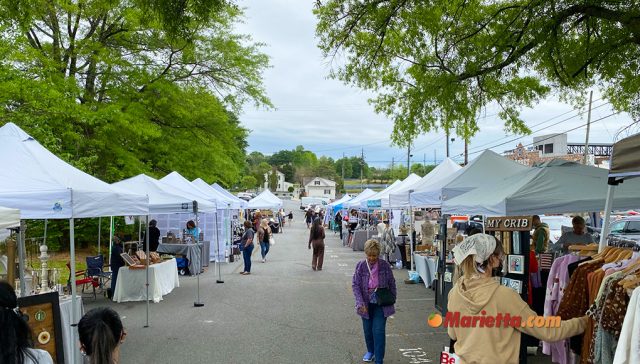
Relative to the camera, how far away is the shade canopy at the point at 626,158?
3.69m

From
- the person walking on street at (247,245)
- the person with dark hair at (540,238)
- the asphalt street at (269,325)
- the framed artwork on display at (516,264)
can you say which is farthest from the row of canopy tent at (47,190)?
the person walking on street at (247,245)

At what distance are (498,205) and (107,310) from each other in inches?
184

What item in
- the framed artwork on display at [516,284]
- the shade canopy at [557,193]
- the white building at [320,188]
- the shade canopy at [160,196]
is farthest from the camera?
the white building at [320,188]

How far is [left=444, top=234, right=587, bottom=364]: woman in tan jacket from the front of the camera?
323 cm

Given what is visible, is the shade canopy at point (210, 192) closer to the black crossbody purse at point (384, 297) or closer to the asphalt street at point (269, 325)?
the asphalt street at point (269, 325)

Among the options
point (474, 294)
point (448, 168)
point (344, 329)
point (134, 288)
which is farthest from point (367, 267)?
point (448, 168)

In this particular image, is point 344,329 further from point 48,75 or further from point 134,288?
point 48,75

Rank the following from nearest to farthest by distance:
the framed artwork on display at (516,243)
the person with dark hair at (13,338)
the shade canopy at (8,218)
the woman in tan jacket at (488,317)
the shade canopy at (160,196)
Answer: the person with dark hair at (13,338) → the woman in tan jacket at (488,317) → the shade canopy at (8,218) → the framed artwork on display at (516,243) → the shade canopy at (160,196)

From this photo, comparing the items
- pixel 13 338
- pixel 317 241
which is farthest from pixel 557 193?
pixel 317 241

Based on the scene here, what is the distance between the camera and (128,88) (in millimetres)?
19344

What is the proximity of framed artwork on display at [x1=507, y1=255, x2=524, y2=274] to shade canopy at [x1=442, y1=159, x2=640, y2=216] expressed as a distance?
0.68 meters

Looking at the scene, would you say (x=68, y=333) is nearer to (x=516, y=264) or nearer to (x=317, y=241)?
(x=516, y=264)

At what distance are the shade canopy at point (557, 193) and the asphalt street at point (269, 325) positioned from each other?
8.07 feet

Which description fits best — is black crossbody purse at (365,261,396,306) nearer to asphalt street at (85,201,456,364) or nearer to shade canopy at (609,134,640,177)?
asphalt street at (85,201,456,364)
